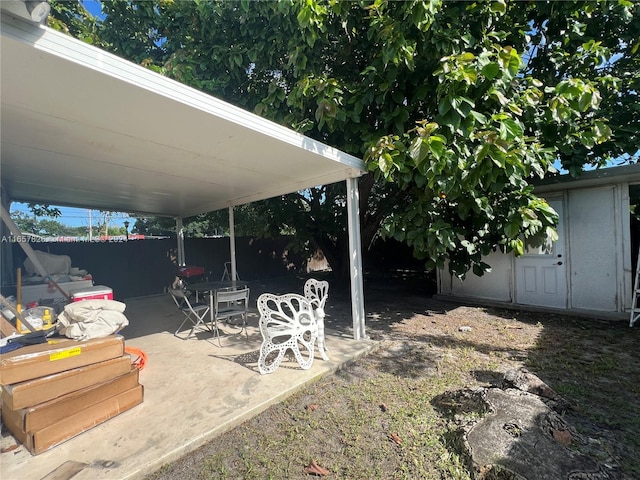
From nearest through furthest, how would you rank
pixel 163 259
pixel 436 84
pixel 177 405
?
pixel 177 405, pixel 436 84, pixel 163 259

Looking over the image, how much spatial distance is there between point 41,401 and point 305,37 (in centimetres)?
444

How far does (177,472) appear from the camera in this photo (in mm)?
1830

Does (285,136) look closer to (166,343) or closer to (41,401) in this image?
(41,401)

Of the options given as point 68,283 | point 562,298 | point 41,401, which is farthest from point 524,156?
point 68,283

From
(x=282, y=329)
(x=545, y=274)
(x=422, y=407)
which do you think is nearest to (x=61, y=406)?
(x=282, y=329)

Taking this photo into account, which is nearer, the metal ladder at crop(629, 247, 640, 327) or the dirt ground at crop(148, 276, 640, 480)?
the dirt ground at crop(148, 276, 640, 480)

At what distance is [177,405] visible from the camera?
2.46 m

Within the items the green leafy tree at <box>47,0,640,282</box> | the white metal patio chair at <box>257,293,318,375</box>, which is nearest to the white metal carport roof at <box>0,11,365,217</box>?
the green leafy tree at <box>47,0,640,282</box>

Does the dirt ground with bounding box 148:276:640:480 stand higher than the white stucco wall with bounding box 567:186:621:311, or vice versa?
the white stucco wall with bounding box 567:186:621:311

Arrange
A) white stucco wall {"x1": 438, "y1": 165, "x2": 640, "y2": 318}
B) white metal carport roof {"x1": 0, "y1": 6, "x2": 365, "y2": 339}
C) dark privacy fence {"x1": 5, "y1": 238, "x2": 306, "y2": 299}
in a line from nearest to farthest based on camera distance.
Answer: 1. white metal carport roof {"x1": 0, "y1": 6, "x2": 365, "y2": 339}
2. white stucco wall {"x1": 438, "y1": 165, "x2": 640, "y2": 318}
3. dark privacy fence {"x1": 5, "y1": 238, "x2": 306, "y2": 299}

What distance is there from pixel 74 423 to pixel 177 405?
2.23 feet

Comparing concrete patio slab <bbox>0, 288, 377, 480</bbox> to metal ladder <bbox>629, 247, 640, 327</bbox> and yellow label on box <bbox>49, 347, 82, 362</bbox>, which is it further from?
metal ladder <bbox>629, 247, 640, 327</bbox>

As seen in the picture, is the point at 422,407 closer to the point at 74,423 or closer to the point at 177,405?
the point at 177,405

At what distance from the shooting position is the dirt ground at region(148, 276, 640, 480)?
1867mm
